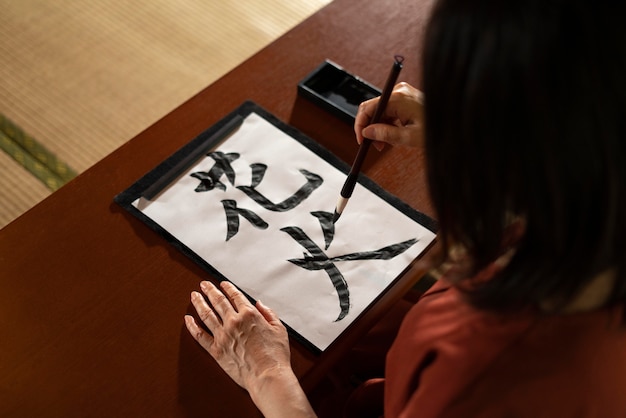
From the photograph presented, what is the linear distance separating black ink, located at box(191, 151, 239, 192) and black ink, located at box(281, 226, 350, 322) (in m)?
0.13

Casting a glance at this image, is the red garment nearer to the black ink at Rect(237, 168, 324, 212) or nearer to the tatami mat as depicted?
the black ink at Rect(237, 168, 324, 212)

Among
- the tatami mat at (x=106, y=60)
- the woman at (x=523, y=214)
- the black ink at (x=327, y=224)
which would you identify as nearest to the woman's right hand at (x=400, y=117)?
the black ink at (x=327, y=224)

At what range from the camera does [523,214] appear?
0.50 metres

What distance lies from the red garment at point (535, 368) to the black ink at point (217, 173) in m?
0.44

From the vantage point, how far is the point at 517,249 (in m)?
0.53

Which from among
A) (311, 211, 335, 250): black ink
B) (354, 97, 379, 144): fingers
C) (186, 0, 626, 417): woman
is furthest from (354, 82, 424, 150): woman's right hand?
(186, 0, 626, 417): woman

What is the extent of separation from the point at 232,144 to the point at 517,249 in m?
0.54

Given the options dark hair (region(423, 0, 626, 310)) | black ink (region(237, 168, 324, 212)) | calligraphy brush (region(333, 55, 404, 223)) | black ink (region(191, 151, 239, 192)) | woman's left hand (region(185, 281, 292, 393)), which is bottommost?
dark hair (region(423, 0, 626, 310))

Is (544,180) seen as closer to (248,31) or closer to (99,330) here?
(99,330)

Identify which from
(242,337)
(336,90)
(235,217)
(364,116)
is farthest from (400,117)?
(242,337)

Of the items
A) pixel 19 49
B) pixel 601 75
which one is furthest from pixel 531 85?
pixel 19 49

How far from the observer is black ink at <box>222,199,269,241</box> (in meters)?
0.87

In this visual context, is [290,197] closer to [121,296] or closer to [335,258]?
[335,258]

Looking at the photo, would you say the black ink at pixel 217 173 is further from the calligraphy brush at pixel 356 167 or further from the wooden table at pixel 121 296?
the calligraphy brush at pixel 356 167
